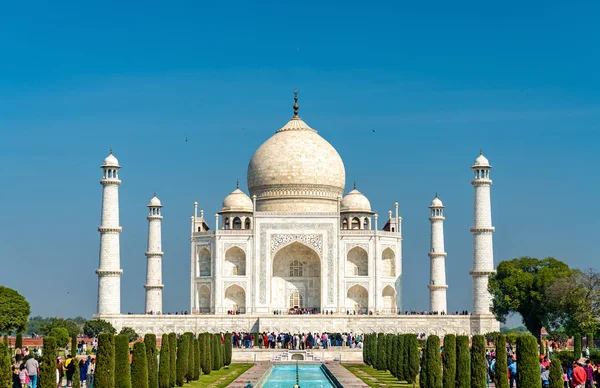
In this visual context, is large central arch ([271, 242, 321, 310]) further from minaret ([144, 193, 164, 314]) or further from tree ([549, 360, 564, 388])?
tree ([549, 360, 564, 388])

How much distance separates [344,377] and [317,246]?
15.2 meters

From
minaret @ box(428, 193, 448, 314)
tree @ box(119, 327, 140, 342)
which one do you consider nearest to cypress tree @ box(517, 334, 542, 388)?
tree @ box(119, 327, 140, 342)

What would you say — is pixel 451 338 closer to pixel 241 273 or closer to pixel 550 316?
pixel 550 316

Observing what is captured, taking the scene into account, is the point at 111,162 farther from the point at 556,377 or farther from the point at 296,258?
the point at 556,377

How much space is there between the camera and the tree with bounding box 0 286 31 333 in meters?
29.6

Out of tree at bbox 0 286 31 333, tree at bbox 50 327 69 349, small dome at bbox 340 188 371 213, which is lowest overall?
tree at bbox 50 327 69 349

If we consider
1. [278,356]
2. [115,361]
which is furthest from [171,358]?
[278,356]

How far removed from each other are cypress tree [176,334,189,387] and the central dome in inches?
695

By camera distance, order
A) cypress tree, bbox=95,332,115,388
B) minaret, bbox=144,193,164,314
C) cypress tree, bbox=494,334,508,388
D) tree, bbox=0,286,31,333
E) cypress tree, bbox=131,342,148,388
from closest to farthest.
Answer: cypress tree, bbox=95,332,115,388 < cypress tree, bbox=494,334,508,388 < cypress tree, bbox=131,342,148,388 < tree, bbox=0,286,31,333 < minaret, bbox=144,193,164,314

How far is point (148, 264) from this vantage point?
36.2 m

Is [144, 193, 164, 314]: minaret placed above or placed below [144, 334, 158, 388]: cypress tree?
above

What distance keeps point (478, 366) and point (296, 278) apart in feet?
69.8

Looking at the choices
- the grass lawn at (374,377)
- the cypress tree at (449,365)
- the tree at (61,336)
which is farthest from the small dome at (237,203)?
the cypress tree at (449,365)

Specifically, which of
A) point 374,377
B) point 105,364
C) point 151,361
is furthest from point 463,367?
point 374,377
